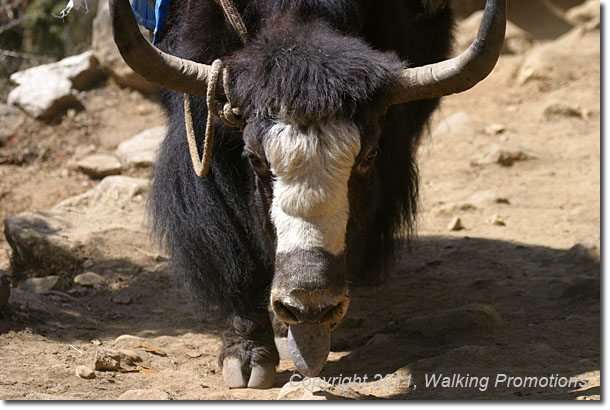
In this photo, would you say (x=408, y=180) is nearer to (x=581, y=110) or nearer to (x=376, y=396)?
(x=376, y=396)

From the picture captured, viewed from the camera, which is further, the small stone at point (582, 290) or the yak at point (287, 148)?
the small stone at point (582, 290)

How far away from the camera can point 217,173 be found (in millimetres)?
3688

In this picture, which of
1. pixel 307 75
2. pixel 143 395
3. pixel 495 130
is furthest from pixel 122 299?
pixel 495 130

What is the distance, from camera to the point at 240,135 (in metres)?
3.39

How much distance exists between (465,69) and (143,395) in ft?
6.52

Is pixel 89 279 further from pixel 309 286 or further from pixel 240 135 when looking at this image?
pixel 309 286

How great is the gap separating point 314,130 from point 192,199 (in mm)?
1084

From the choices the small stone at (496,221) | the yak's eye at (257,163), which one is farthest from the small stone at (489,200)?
the yak's eye at (257,163)

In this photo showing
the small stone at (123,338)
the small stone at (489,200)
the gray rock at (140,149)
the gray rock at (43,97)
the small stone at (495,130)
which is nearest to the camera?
the small stone at (123,338)

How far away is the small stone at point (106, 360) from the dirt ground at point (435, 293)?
44 mm

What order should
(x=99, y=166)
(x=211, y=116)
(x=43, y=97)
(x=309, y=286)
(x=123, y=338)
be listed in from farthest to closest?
(x=43, y=97)
(x=99, y=166)
(x=123, y=338)
(x=211, y=116)
(x=309, y=286)

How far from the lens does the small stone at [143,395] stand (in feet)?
10.6

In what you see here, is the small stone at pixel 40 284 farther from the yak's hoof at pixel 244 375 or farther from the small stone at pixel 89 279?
the yak's hoof at pixel 244 375

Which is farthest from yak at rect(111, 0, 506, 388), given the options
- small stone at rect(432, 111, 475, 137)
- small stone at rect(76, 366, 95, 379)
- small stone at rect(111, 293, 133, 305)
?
small stone at rect(432, 111, 475, 137)
